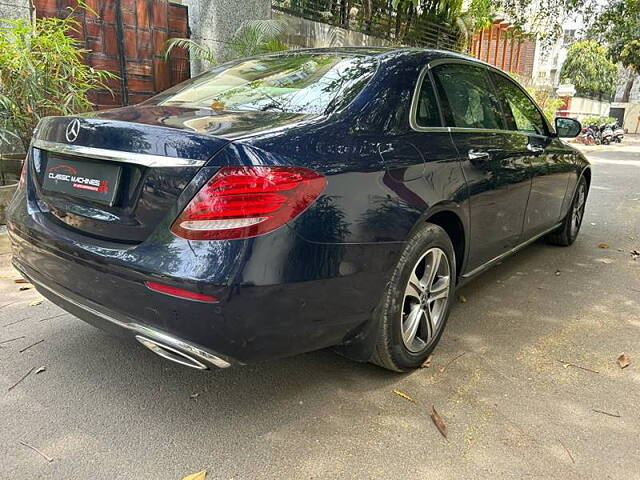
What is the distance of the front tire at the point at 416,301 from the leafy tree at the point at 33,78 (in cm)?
396

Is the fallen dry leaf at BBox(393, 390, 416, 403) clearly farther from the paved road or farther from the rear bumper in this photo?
the rear bumper

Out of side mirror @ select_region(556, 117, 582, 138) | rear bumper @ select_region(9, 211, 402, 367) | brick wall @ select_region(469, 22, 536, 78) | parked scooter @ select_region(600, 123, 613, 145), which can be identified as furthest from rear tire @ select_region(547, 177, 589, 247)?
parked scooter @ select_region(600, 123, 613, 145)

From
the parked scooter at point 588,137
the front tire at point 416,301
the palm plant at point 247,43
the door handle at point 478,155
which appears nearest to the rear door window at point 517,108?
the door handle at point 478,155

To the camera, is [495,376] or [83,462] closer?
[83,462]

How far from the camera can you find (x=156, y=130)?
195cm

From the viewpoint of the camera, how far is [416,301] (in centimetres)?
262

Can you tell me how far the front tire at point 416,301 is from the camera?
2.37 metres

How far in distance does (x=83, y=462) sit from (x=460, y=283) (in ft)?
7.10

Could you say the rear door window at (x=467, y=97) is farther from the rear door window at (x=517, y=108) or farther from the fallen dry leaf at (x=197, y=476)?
the fallen dry leaf at (x=197, y=476)

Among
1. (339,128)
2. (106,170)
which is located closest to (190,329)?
(106,170)

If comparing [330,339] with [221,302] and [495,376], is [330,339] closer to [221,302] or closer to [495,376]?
[221,302]

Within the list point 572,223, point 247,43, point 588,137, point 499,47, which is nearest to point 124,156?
point 572,223

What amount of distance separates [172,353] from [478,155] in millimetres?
1974

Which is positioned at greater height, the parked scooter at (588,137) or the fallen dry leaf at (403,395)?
the parked scooter at (588,137)
